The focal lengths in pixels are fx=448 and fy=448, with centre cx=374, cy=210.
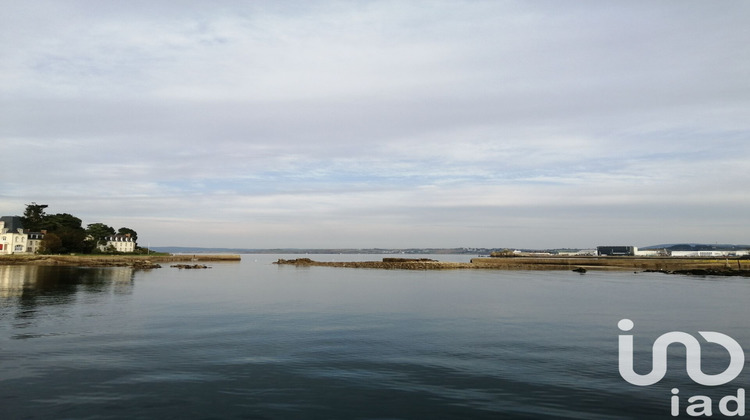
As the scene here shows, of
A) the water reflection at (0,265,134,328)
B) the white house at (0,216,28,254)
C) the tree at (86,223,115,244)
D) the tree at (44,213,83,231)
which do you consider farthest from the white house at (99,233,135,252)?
the water reflection at (0,265,134,328)

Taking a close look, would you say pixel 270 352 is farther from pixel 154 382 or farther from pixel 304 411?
pixel 304 411

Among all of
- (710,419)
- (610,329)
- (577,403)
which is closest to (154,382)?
(577,403)

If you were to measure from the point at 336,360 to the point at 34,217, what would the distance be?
529ft

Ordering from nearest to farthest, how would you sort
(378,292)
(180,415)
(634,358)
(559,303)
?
1. (180,415)
2. (634,358)
3. (559,303)
4. (378,292)

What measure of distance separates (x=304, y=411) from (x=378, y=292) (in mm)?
42010

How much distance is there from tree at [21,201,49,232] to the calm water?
404 ft

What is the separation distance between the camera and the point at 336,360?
21.4 meters

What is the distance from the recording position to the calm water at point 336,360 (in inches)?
602

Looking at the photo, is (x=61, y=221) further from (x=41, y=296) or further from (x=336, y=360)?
(x=336, y=360)

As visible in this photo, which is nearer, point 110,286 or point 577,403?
point 577,403

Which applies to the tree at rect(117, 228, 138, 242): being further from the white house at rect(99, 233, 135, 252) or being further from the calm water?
the calm water

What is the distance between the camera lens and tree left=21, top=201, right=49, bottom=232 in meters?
141

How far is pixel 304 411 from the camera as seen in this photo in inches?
583

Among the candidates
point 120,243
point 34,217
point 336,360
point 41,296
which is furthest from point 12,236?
point 336,360
